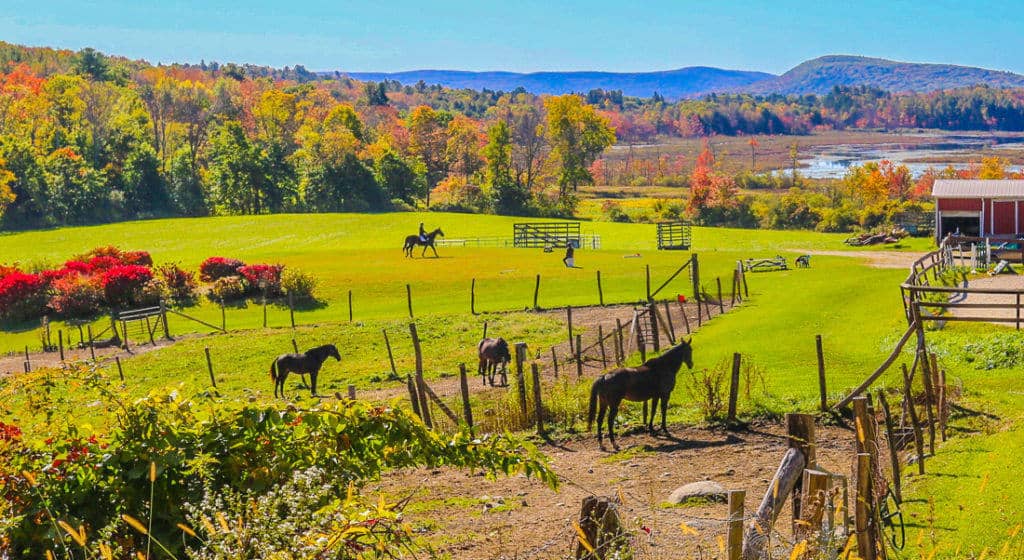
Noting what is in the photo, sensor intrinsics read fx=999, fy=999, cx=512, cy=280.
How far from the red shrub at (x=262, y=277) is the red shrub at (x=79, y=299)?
6446mm

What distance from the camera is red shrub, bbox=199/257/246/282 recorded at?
1951 inches

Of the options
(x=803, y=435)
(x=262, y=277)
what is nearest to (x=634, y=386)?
(x=803, y=435)

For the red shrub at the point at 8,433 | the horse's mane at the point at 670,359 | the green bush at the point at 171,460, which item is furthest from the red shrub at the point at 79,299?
the red shrub at the point at 8,433

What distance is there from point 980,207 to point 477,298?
99.8 feet

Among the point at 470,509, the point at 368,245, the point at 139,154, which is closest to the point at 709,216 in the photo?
the point at 368,245

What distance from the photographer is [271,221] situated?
87500 millimetres

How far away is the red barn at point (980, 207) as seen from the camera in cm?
5506

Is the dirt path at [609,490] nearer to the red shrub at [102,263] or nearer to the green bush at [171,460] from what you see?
the green bush at [171,460]

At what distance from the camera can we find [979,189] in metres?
56.0

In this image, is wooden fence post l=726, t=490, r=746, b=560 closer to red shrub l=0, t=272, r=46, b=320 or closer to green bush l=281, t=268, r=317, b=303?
green bush l=281, t=268, r=317, b=303

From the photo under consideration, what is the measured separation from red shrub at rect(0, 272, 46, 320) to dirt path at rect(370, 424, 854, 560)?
118ft

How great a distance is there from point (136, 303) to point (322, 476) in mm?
40881

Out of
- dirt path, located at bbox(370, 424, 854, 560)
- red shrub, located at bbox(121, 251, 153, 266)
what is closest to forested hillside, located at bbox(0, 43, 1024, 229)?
red shrub, located at bbox(121, 251, 153, 266)

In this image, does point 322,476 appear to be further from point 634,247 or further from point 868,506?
point 634,247
